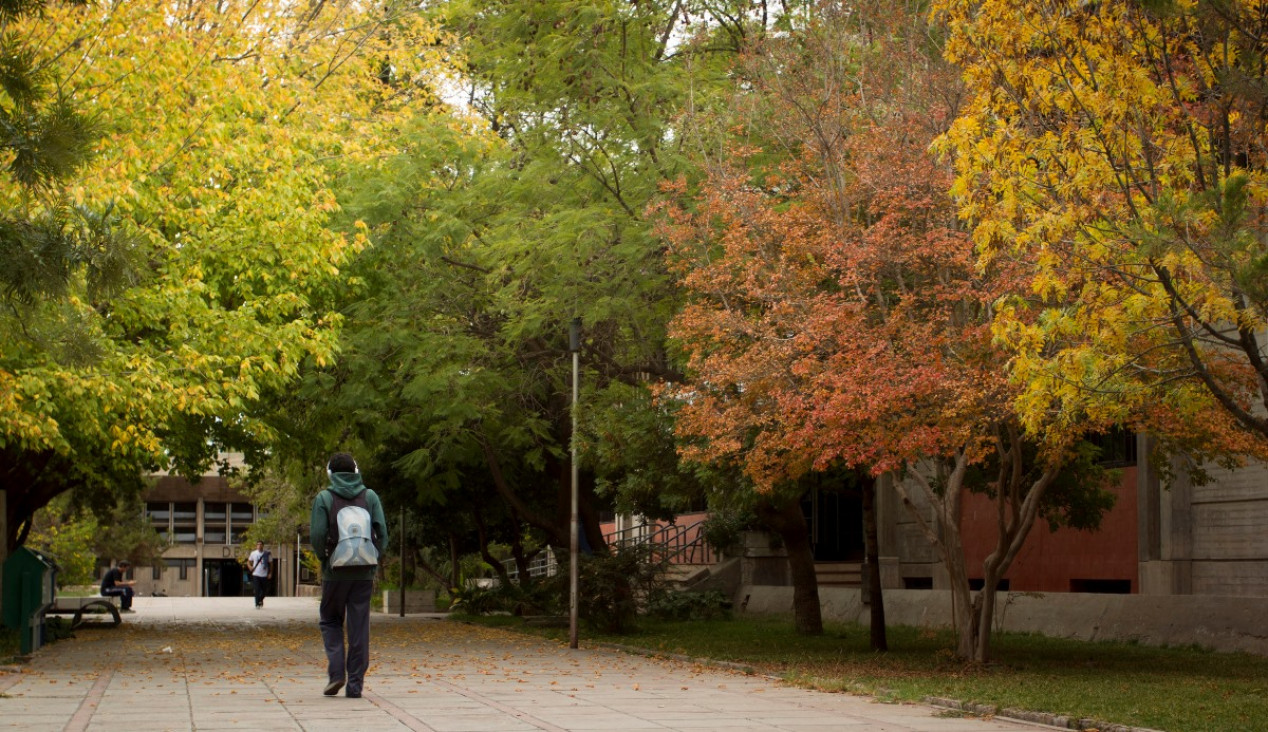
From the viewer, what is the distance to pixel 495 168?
2075 centimetres

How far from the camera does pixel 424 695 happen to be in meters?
13.0

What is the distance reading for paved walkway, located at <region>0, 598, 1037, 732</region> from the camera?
10.7m

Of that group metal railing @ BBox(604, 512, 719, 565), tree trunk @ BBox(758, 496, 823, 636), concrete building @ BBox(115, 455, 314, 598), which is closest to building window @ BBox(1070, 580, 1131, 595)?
tree trunk @ BBox(758, 496, 823, 636)

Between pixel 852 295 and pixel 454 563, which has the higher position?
pixel 852 295

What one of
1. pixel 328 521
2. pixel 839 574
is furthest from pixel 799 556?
pixel 328 521

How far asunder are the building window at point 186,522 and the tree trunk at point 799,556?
6386cm

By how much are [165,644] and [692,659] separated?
329 inches

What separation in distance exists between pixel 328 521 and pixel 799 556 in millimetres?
11830

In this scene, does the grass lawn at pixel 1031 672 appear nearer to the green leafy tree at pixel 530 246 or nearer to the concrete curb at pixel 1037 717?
the concrete curb at pixel 1037 717

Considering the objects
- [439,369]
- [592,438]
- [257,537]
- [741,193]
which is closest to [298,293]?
[439,369]

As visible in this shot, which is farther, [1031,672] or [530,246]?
[530,246]

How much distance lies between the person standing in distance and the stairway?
61.7 ft

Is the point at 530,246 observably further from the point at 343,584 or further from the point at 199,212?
the point at 343,584

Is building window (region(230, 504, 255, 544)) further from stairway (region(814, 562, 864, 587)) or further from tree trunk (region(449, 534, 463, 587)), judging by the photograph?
stairway (region(814, 562, 864, 587))
